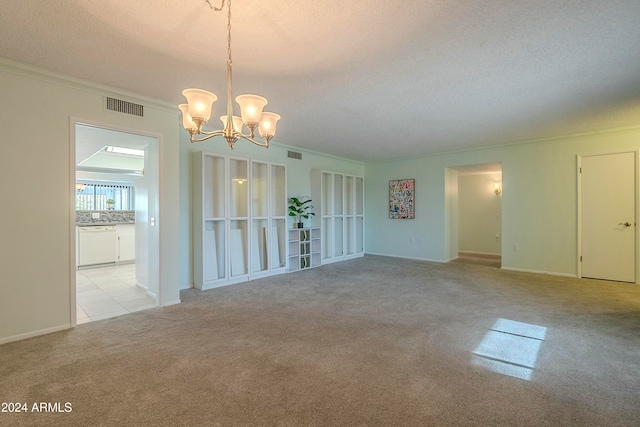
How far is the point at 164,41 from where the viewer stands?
235cm

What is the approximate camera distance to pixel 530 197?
5.73 m

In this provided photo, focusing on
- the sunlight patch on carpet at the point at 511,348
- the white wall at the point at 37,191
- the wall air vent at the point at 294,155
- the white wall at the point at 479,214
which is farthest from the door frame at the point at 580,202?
the white wall at the point at 37,191

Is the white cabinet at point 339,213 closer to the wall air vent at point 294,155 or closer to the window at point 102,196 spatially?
the wall air vent at point 294,155

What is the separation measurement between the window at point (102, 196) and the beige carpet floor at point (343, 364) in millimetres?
5316

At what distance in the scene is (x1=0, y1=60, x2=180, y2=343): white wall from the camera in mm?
2785

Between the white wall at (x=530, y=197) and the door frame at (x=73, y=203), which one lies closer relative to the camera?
the door frame at (x=73, y=203)

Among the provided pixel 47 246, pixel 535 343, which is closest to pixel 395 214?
pixel 535 343

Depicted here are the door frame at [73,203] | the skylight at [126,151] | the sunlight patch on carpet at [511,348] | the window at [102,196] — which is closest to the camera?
the sunlight patch on carpet at [511,348]

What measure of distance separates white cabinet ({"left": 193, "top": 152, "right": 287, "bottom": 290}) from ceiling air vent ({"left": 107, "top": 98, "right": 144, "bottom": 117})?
111 centimetres

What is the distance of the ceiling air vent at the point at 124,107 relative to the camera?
11.0 feet

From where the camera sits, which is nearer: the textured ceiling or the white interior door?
the textured ceiling

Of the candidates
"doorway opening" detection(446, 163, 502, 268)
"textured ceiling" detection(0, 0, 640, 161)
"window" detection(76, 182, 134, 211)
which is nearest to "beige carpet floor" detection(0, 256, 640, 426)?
"textured ceiling" detection(0, 0, 640, 161)

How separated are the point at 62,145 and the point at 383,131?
169 inches

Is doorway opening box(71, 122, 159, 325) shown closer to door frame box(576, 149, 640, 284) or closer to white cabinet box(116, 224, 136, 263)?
white cabinet box(116, 224, 136, 263)
